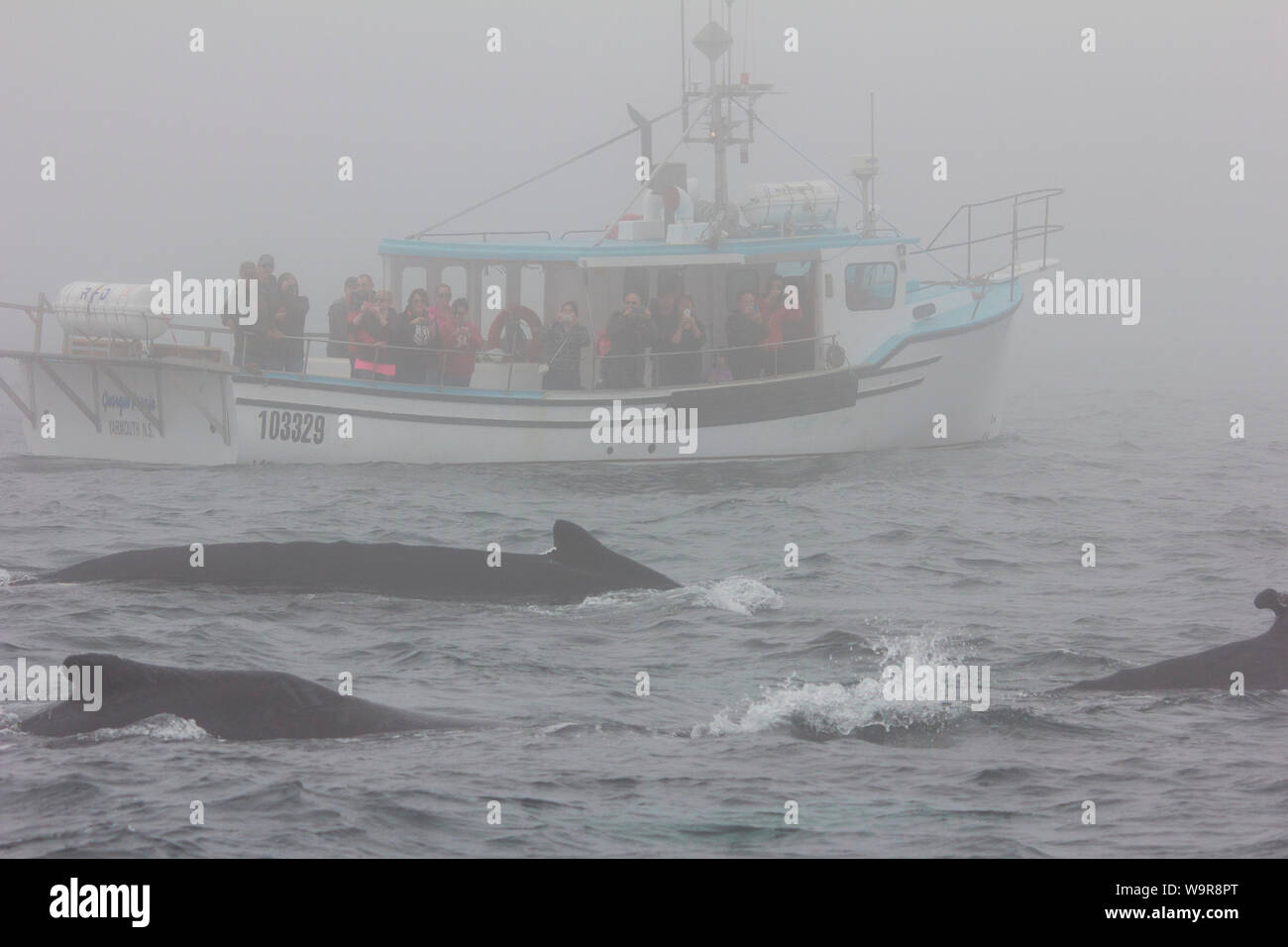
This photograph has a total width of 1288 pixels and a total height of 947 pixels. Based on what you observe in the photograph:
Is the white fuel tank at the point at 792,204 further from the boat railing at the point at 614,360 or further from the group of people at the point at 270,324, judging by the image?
the group of people at the point at 270,324

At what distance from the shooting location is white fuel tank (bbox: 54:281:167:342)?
27.5m

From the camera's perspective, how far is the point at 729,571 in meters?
18.8

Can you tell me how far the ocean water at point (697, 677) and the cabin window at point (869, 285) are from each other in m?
4.30

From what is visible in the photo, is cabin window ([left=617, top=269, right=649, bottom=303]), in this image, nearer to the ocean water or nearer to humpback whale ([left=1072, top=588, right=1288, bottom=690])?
the ocean water

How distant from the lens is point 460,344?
26953 millimetres

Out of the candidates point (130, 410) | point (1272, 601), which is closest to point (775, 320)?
point (130, 410)

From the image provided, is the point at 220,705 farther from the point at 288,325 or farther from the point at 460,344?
the point at 288,325

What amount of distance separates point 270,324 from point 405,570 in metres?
12.3

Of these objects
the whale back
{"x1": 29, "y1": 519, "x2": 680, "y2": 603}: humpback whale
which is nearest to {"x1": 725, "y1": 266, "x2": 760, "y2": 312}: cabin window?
{"x1": 29, "y1": 519, "x2": 680, "y2": 603}: humpback whale

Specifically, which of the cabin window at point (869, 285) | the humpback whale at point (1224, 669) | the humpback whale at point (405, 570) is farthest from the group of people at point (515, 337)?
the humpback whale at point (1224, 669)

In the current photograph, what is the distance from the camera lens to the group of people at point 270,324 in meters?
26.7

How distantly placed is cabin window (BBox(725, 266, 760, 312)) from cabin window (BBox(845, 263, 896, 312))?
1533 mm
